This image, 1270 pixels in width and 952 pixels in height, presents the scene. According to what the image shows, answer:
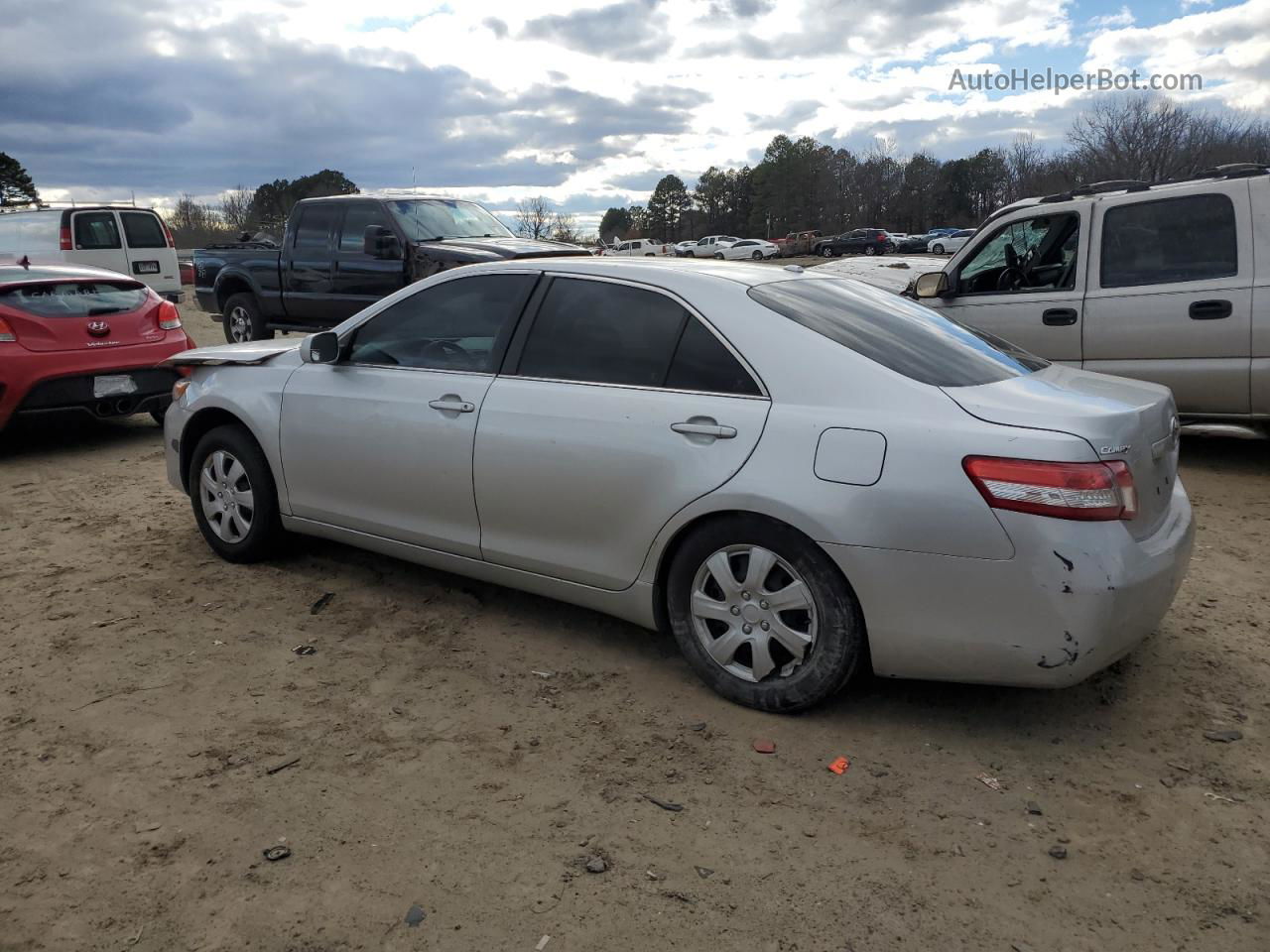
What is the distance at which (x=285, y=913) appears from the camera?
2.60m

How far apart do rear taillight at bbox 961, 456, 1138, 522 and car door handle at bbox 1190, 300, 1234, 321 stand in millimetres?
4157

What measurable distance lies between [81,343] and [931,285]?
6346mm

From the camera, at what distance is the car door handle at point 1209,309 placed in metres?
6.47

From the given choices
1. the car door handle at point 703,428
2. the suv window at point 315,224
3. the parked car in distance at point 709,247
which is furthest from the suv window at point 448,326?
the parked car in distance at point 709,247

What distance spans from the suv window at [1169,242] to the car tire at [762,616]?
4702 millimetres

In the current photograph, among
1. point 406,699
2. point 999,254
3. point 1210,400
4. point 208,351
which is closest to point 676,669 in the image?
point 406,699

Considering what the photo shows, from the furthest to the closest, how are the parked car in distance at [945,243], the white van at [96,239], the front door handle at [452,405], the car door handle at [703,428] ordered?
the parked car in distance at [945,243], the white van at [96,239], the front door handle at [452,405], the car door handle at [703,428]

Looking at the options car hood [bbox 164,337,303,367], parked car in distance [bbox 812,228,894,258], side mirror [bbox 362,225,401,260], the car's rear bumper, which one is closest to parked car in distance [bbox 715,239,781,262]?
parked car in distance [bbox 812,228,894,258]

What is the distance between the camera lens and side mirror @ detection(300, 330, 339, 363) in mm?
4711

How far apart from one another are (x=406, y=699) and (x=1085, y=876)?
7.50 ft

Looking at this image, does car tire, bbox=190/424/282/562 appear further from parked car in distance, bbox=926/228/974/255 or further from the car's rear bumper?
parked car in distance, bbox=926/228/974/255

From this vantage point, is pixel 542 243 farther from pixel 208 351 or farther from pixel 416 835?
pixel 416 835

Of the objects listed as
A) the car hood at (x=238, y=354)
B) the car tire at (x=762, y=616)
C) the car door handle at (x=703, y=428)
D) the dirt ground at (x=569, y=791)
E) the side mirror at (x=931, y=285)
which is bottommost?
the dirt ground at (x=569, y=791)

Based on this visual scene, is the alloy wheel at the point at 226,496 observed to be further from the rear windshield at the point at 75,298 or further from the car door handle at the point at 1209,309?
the car door handle at the point at 1209,309
